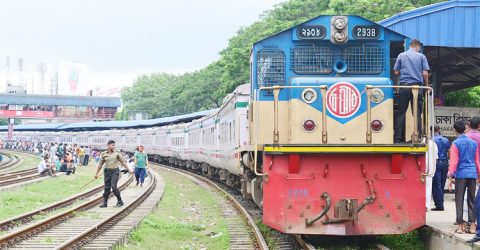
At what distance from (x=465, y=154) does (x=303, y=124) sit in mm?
2129

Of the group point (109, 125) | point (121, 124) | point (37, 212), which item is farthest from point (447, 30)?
point (109, 125)

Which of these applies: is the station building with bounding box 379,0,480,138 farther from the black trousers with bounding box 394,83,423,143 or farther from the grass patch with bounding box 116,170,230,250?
the black trousers with bounding box 394,83,423,143

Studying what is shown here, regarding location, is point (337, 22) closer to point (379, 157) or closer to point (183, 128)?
point (379, 157)

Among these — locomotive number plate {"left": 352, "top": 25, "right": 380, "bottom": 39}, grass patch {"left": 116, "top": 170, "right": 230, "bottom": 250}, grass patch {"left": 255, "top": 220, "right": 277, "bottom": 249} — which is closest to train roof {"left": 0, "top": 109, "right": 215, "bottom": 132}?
grass patch {"left": 116, "top": 170, "right": 230, "bottom": 250}

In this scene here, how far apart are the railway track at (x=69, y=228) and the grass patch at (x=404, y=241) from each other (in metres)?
4.78

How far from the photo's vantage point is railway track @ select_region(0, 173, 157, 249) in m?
9.88

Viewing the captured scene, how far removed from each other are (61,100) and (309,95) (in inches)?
3444

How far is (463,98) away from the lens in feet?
77.2

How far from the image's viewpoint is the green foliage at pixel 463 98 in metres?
23.1

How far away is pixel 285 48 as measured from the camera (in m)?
9.34

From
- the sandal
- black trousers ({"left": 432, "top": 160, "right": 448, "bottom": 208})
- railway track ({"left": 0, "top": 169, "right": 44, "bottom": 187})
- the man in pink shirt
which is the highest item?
the man in pink shirt

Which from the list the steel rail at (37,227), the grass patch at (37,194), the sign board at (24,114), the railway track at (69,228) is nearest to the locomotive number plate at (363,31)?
the railway track at (69,228)

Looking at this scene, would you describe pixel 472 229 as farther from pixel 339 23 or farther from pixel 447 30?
pixel 447 30

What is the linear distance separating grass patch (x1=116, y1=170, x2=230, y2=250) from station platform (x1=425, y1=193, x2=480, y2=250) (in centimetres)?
328
